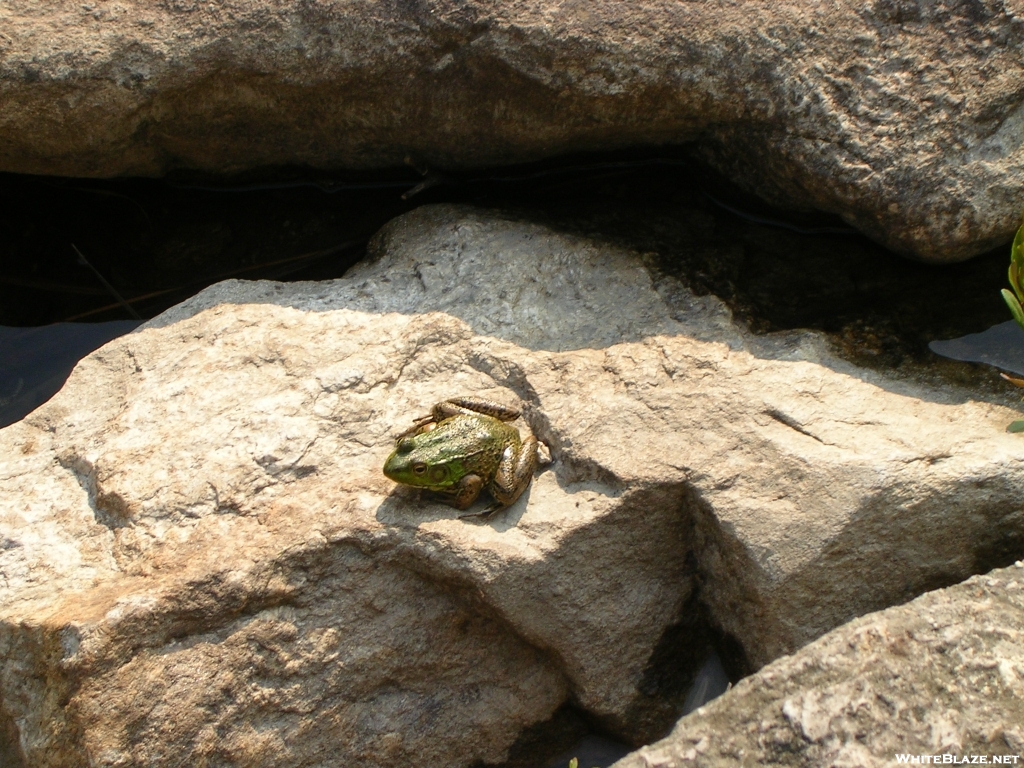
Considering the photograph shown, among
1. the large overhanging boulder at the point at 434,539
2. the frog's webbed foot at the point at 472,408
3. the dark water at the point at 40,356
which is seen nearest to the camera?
the large overhanging boulder at the point at 434,539

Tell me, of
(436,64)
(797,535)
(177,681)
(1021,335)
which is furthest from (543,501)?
(1021,335)

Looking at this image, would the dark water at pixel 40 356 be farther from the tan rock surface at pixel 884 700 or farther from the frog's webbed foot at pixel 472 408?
the tan rock surface at pixel 884 700

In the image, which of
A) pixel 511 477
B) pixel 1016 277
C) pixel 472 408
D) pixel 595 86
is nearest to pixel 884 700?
pixel 511 477

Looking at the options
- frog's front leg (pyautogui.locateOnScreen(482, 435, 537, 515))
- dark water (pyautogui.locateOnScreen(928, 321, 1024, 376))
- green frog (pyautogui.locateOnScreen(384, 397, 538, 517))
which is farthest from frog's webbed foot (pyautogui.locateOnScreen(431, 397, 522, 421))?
dark water (pyautogui.locateOnScreen(928, 321, 1024, 376))

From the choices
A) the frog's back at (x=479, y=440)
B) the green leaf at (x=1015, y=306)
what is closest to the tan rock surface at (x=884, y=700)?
the frog's back at (x=479, y=440)

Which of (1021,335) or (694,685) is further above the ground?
(1021,335)

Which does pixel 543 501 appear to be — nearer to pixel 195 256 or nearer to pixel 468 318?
pixel 468 318

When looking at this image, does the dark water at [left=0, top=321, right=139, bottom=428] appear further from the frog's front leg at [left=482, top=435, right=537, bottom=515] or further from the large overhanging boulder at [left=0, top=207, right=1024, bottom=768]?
the frog's front leg at [left=482, top=435, right=537, bottom=515]

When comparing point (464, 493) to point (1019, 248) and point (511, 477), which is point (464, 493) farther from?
point (1019, 248)
